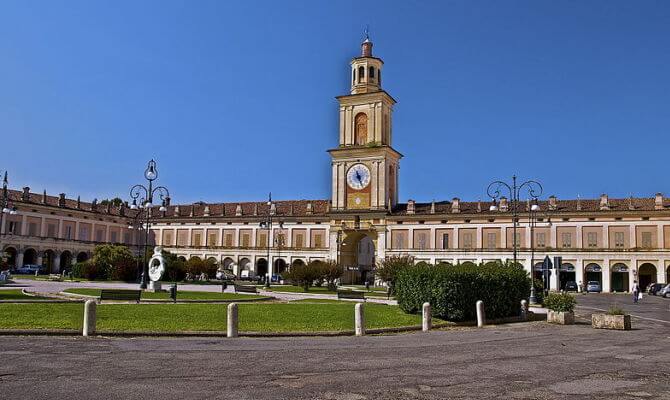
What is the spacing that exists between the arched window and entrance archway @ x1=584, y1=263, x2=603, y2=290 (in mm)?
25920

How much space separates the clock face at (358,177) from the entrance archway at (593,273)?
2335 cm

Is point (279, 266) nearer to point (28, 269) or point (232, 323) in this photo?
point (28, 269)

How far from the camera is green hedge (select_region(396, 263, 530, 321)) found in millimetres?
20203

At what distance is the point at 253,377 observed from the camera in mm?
9469

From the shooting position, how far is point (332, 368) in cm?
1044

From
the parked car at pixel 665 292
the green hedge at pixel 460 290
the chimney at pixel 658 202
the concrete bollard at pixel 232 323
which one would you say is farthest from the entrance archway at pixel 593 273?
the concrete bollard at pixel 232 323

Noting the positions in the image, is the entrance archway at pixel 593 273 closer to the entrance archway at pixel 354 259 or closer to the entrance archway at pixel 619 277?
the entrance archway at pixel 619 277

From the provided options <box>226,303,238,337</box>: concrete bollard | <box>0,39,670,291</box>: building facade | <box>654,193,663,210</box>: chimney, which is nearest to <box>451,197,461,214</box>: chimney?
<box>0,39,670,291</box>: building facade

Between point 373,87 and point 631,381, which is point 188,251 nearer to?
point 373,87

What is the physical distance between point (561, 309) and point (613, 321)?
2251 mm

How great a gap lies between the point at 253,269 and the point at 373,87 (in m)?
25.6

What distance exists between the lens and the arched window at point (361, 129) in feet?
217

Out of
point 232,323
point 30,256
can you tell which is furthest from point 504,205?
point 30,256

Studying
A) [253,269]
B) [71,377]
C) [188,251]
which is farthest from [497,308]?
[188,251]
